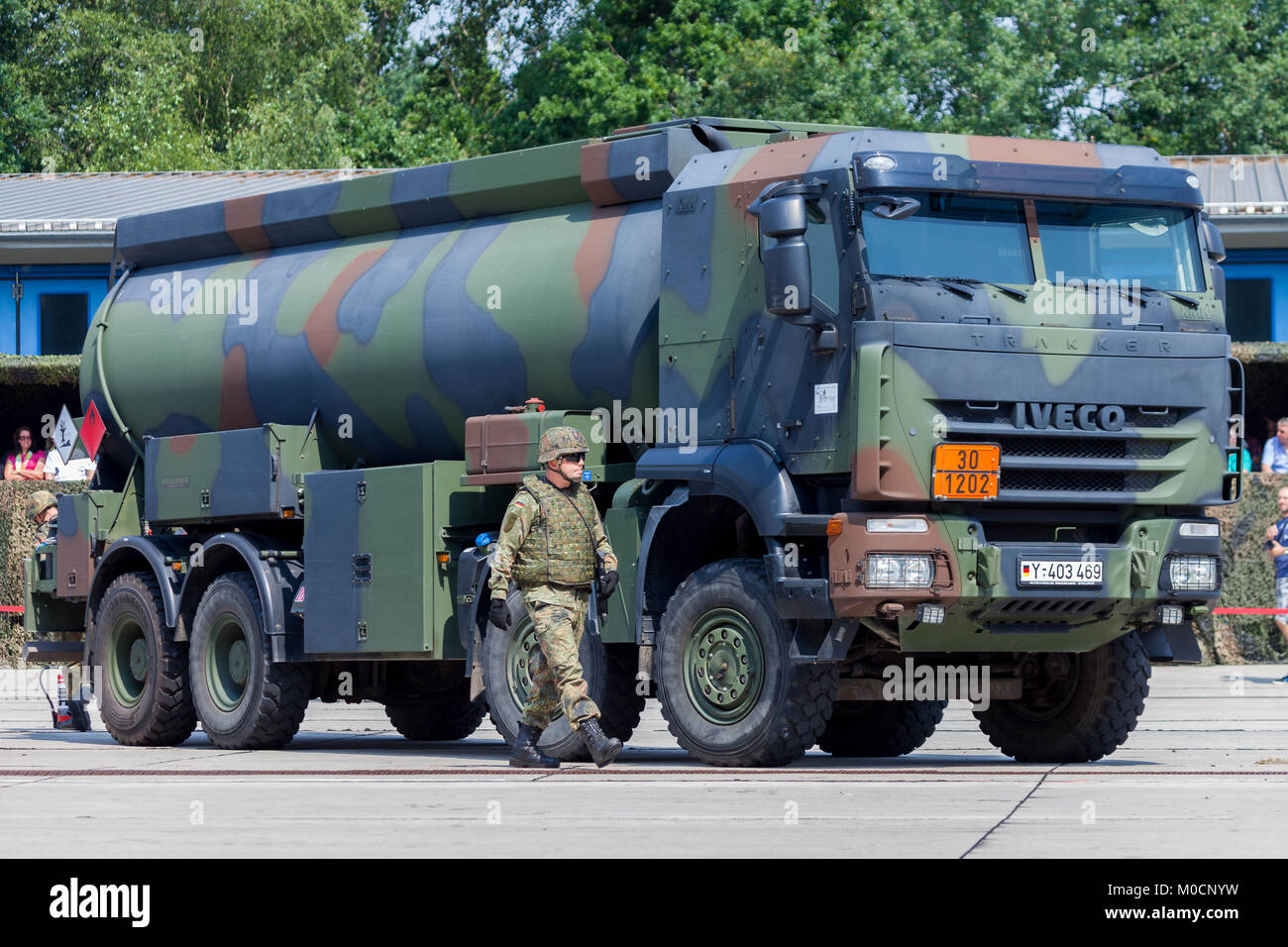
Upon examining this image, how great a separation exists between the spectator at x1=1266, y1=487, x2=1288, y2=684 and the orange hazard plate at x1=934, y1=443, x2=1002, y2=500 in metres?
11.5

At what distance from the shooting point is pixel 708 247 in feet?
44.3

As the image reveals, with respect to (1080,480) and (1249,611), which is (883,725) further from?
(1249,611)

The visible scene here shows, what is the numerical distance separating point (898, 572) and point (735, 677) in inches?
50.4

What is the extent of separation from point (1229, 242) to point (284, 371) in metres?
19.7

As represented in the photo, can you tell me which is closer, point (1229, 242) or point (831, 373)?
point (831, 373)

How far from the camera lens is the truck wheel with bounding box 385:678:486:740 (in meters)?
17.9

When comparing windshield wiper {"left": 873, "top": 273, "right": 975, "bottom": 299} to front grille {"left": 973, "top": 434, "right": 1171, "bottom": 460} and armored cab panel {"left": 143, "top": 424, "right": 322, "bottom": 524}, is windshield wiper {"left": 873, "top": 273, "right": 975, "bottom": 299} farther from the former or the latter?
armored cab panel {"left": 143, "top": 424, "right": 322, "bottom": 524}

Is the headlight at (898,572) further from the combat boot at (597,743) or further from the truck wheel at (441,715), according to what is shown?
the truck wheel at (441,715)

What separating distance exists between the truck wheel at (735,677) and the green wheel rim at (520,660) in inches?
41.6

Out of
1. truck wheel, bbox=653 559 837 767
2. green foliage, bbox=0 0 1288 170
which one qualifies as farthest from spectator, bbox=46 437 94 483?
green foliage, bbox=0 0 1288 170

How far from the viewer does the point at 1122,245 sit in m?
13.4

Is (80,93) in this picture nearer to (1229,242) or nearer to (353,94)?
(353,94)

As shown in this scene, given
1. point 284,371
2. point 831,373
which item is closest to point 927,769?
point 831,373

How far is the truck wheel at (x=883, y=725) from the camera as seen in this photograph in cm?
1522
